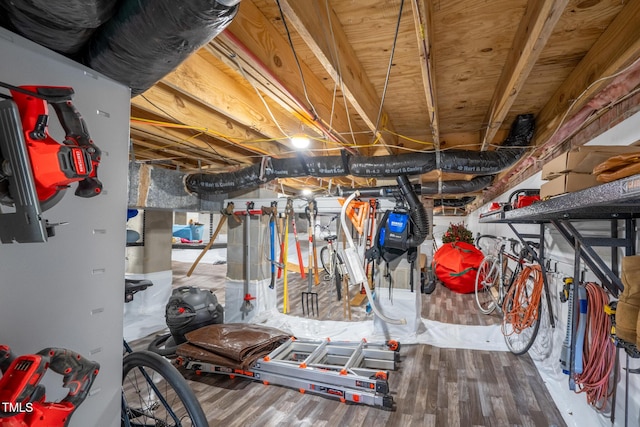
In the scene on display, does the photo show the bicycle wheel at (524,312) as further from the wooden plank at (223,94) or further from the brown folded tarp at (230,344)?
the wooden plank at (223,94)

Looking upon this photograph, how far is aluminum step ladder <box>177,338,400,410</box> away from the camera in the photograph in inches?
98.2

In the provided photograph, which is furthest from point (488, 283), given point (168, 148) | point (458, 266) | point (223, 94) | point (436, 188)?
point (168, 148)

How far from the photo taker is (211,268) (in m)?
9.59

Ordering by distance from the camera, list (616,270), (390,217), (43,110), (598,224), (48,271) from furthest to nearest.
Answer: (390,217) → (598,224) → (616,270) → (48,271) → (43,110)

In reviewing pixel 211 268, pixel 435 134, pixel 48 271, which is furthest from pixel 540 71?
pixel 211 268

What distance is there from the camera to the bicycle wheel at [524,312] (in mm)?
2969

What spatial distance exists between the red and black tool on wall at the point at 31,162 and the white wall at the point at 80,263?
172mm

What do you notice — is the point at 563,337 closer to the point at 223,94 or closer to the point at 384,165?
the point at 384,165

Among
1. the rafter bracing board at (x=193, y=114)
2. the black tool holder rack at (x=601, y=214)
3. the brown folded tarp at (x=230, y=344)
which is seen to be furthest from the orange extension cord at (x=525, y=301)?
the rafter bracing board at (x=193, y=114)

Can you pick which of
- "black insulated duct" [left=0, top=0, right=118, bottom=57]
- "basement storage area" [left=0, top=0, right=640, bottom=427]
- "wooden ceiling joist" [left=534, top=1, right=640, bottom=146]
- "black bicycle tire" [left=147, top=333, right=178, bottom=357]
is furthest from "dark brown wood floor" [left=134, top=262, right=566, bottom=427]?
"black insulated duct" [left=0, top=0, right=118, bottom=57]

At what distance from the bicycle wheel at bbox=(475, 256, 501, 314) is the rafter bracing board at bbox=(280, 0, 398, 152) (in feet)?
12.2

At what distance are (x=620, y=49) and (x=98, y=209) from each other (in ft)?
7.57

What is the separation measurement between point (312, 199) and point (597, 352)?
287 cm

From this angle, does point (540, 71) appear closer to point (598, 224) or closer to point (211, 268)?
point (598, 224)
